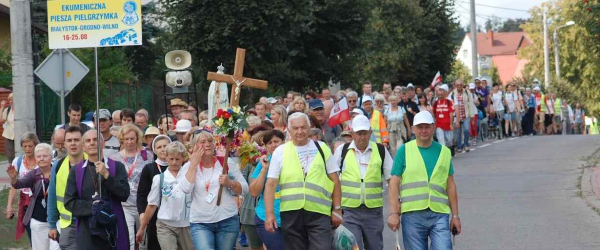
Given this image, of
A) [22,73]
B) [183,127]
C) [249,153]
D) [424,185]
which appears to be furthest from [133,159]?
[22,73]

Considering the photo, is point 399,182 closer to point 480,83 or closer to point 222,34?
point 222,34

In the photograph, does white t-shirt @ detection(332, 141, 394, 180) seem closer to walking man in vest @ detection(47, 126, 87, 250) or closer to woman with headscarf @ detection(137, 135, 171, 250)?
woman with headscarf @ detection(137, 135, 171, 250)

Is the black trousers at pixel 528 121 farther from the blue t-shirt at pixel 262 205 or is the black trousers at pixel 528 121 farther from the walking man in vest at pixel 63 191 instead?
the walking man in vest at pixel 63 191

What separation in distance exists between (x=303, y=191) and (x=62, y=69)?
6.49 metres

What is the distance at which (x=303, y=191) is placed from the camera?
9.03 meters

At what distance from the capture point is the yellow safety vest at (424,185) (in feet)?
29.5

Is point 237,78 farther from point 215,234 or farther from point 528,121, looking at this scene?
point 528,121

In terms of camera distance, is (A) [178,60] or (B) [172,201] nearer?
(B) [172,201]

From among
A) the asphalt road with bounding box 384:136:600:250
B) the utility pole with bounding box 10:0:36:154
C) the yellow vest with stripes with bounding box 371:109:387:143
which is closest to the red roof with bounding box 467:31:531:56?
the asphalt road with bounding box 384:136:600:250

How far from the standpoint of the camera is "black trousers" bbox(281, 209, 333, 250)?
9.05 metres

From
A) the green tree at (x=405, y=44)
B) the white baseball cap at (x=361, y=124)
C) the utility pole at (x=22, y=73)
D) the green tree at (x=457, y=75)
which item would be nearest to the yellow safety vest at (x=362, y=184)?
the white baseball cap at (x=361, y=124)

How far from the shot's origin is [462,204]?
16312 millimetres

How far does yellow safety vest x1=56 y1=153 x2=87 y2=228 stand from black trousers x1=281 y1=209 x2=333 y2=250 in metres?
1.80

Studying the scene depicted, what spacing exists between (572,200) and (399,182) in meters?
7.85
